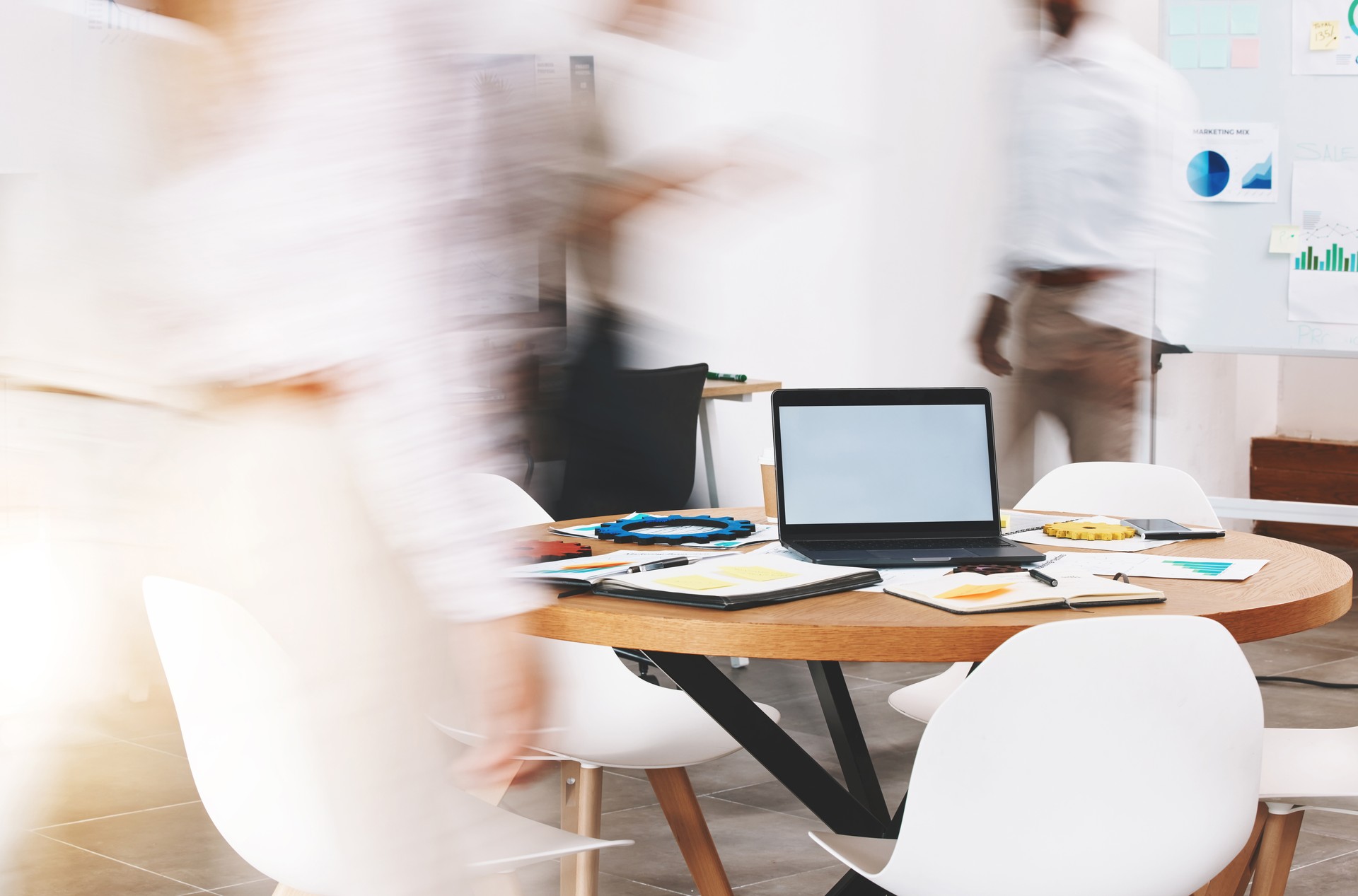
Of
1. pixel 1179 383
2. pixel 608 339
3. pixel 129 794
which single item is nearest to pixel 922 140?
pixel 608 339

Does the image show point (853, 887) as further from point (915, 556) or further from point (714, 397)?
point (714, 397)

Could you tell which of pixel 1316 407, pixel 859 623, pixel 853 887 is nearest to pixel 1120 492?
pixel 853 887

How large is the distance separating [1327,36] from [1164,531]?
2327mm

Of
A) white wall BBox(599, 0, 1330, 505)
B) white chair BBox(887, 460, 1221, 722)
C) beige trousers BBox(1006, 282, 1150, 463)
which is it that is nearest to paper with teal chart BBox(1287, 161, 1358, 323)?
beige trousers BBox(1006, 282, 1150, 463)

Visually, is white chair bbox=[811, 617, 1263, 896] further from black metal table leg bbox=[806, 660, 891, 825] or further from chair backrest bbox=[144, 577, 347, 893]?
chair backrest bbox=[144, 577, 347, 893]

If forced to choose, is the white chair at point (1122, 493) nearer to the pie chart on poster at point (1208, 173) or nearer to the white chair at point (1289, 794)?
the white chair at point (1289, 794)

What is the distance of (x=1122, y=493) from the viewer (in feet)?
7.94

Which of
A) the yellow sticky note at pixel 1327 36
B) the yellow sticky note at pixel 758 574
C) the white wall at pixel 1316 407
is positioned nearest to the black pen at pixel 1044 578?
the yellow sticky note at pixel 758 574

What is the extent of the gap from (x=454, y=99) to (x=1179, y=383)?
4181 millimetres

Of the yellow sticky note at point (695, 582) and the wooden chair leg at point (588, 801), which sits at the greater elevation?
the yellow sticky note at point (695, 582)

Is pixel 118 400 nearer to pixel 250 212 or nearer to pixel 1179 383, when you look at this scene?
pixel 250 212

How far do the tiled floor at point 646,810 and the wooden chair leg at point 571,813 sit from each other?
1.39ft

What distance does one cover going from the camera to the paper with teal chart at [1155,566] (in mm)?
1438

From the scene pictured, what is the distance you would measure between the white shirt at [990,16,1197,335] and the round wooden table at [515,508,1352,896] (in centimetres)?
54
